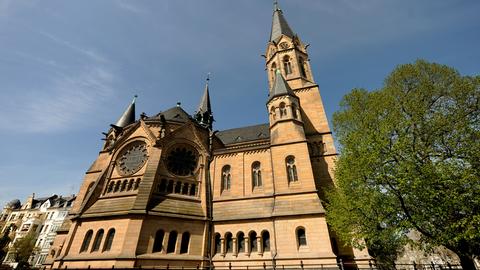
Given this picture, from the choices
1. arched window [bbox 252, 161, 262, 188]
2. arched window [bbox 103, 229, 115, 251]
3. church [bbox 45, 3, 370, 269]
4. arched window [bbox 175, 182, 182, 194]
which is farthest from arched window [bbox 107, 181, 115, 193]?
arched window [bbox 252, 161, 262, 188]

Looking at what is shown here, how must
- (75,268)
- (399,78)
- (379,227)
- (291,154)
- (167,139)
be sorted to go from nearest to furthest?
(379,227), (399,78), (75,268), (291,154), (167,139)

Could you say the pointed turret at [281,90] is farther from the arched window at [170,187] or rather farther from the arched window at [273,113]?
the arched window at [170,187]

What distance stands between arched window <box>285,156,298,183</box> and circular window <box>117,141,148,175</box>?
13673mm

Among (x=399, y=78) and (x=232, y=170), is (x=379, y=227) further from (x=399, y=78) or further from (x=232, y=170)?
(x=232, y=170)

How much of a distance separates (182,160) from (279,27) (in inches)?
1116

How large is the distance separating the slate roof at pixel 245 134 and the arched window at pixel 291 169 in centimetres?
728

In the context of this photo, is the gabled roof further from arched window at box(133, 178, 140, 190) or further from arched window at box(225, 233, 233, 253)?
arched window at box(225, 233, 233, 253)

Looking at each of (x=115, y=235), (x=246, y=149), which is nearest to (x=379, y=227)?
(x=246, y=149)

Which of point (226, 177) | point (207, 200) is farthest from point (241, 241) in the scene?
point (226, 177)

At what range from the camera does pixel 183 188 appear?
20641 mm

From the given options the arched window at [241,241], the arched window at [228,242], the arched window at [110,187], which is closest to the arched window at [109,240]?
the arched window at [110,187]

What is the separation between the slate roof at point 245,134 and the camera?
27.9 meters

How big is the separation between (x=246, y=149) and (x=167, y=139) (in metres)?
8.02

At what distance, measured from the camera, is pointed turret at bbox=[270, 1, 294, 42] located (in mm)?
34969
